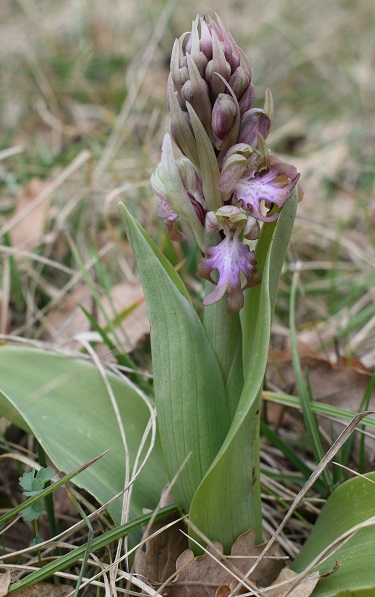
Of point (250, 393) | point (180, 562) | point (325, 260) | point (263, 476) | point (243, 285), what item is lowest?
point (325, 260)

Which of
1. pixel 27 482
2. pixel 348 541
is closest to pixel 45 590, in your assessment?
pixel 27 482

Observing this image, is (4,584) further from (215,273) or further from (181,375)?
(215,273)

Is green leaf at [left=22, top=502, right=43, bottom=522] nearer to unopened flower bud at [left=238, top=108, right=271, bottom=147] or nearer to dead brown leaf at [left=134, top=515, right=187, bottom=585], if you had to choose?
dead brown leaf at [left=134, top=515, right=187, bottom=585]

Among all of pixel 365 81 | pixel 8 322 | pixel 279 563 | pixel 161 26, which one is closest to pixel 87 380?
pixel 279 563

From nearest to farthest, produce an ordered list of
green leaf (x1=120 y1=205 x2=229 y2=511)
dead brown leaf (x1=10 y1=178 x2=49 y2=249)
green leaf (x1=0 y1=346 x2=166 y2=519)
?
green leaf (x1=120 y1=205 x2=229 y2=511)
green leaf (x1=0 y1=346 x2=166 y2=519)
dead brown leaf (x1=10 y1=178 x2=49 y2=249)

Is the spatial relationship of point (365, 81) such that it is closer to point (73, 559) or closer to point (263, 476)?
point (263, 476)

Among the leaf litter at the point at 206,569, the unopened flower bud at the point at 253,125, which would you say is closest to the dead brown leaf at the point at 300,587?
the leaf litter at the point at 206,569

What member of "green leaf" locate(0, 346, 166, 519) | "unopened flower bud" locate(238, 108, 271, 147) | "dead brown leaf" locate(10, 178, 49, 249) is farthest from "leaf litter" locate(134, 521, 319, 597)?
"dead brown leaf" locate(10, 178, 49, 249)
